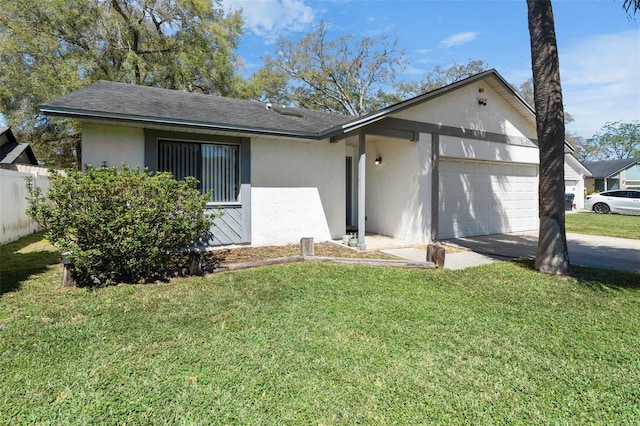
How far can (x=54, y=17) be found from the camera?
16578 millimetres

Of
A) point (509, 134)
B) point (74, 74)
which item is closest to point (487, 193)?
point (509, 134)

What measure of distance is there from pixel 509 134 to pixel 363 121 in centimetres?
636

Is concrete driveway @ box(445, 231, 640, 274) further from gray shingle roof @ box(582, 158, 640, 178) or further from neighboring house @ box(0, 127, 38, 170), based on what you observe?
gray shingle roof @ box(582, 158, 640, 178)

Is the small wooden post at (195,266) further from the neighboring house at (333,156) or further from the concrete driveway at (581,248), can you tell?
the concrete driveway at (581,248)

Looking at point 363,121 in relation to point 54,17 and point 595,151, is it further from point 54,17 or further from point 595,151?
point 595,151

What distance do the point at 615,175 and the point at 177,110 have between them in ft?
136

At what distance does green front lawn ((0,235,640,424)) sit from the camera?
7.77 feet

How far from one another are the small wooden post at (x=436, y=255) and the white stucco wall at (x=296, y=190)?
132 inches

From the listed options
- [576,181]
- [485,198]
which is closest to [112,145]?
[485,198]

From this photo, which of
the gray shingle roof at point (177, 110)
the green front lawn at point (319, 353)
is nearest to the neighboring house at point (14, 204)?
the gray shingle roof at point (177, 110)

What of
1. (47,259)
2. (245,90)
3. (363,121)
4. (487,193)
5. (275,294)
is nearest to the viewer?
(275,294)

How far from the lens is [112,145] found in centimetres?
675

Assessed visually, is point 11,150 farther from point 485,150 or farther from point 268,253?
point 485,150

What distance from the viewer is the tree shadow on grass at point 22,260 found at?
5379 mm
